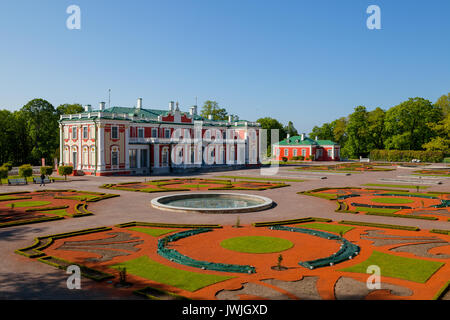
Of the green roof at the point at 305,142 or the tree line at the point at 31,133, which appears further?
the green roof at the point at 305,142

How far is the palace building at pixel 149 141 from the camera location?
179 feet

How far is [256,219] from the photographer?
886 inches

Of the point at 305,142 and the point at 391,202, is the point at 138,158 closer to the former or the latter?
the point at 391,202

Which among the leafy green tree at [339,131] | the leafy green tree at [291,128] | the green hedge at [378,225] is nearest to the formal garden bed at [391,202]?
the green hedge at [378,225]

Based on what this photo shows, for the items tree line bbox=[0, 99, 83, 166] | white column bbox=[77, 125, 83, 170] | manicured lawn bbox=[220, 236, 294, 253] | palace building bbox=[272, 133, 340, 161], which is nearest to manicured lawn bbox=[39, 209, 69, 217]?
manicured lawn bbox=[220, 236, 294, 253]

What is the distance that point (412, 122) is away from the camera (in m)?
97.4

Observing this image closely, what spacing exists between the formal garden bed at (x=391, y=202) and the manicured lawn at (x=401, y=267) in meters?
9.33

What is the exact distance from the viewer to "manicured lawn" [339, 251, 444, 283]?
503 inches

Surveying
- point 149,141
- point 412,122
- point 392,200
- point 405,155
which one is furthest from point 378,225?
point 412,122

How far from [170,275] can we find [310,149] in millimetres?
90965

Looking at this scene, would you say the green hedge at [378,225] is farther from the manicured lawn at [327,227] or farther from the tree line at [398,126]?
the tree line at [398,126]
